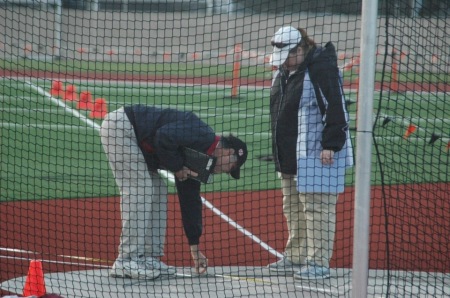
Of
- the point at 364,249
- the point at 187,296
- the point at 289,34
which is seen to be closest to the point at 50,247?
the point at 187,296

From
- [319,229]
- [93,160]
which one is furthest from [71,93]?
[319,229]

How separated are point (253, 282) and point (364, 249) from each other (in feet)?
5.48

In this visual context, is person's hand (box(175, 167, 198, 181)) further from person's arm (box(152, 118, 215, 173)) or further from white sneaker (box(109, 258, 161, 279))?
white sneaker (box(109, 258, 161, 279))

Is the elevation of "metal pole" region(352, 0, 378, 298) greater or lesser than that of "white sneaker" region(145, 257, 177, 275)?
greater

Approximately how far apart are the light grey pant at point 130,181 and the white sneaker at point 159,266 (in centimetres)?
7

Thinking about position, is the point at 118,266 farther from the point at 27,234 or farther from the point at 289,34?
the point at 289,34

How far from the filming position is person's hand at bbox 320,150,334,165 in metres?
6.34

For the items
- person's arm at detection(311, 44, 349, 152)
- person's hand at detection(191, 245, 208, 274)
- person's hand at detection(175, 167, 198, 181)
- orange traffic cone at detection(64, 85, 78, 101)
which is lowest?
person's hand at detection(191, 245, 208, 274)

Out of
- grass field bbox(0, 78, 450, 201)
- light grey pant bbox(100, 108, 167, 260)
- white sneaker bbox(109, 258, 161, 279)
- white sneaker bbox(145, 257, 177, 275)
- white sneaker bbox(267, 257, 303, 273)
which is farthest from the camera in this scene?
grass field bbox(0, 78, 450, 201)

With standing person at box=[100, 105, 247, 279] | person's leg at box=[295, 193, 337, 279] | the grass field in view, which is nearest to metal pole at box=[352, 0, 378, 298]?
person's leg at box=[295, 193, 337, 279]

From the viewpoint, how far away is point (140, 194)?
6477 millimetres

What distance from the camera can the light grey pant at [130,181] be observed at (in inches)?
253

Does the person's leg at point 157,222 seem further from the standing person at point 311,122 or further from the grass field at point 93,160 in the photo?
the grass field at point 93,160

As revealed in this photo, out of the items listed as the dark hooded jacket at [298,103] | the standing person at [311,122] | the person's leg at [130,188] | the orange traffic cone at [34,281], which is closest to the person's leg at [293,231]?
the standing person at [311,122]
